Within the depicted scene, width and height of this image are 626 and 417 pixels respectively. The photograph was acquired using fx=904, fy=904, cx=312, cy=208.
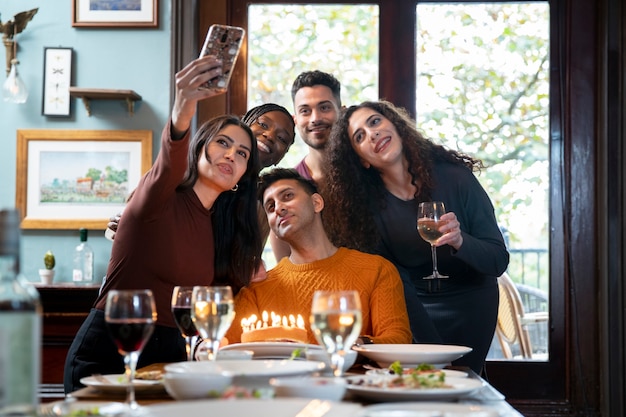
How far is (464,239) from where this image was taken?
108 inches

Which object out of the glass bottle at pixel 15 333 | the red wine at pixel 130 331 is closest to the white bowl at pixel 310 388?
the red wine at pixel 130 331

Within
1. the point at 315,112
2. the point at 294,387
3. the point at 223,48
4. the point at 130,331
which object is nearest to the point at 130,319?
the point at 130,331

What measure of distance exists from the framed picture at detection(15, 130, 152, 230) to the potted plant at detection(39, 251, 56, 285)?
16 centimetres

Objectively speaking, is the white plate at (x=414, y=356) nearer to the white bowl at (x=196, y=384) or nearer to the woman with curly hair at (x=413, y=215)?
the white bowl at (x=196, y=384)

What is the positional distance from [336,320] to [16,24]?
317 centimetres

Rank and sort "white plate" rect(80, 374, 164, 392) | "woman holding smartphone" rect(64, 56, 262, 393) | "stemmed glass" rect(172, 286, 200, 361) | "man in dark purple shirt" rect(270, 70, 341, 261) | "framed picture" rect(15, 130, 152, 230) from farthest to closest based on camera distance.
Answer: "framed picture" rect(15, 130, 152, 230)
"man in dark purple shirt" rect(270, 70, 341, 261)
"woman holding smartphone" rect(64, 56, 262, 393)
"stemmed glass" rect(172, 286, 200, 361)
"white plate" rect(80, 374, 164, 392)

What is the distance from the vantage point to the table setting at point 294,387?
3.73ft

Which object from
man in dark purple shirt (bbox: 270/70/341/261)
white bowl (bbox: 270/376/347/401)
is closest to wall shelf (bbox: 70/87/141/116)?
man in dark purple shirt (bbox: 270/70/341/261)

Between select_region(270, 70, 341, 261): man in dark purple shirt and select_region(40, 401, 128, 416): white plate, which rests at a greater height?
select_region(270, 70, 341, 261): man in dark purple shirt

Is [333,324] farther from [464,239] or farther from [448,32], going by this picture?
[448,32]

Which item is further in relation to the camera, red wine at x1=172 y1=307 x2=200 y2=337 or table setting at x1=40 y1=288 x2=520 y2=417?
red wine at x1=172 y1=307 x2=200 y2=337

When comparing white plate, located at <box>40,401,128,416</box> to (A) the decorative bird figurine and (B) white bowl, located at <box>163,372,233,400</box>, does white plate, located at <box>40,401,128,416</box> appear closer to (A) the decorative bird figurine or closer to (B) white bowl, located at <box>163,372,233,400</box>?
(B) white bowl, located at <box>163,372,233,400</box>

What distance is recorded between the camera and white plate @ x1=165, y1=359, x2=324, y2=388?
4.50 ft

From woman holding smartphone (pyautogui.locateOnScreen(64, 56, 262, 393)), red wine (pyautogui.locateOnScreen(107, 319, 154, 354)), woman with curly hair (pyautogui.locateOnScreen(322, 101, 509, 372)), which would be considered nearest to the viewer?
red wine (pyautogui.locateOnScreen(107, 319, 154, 354))
